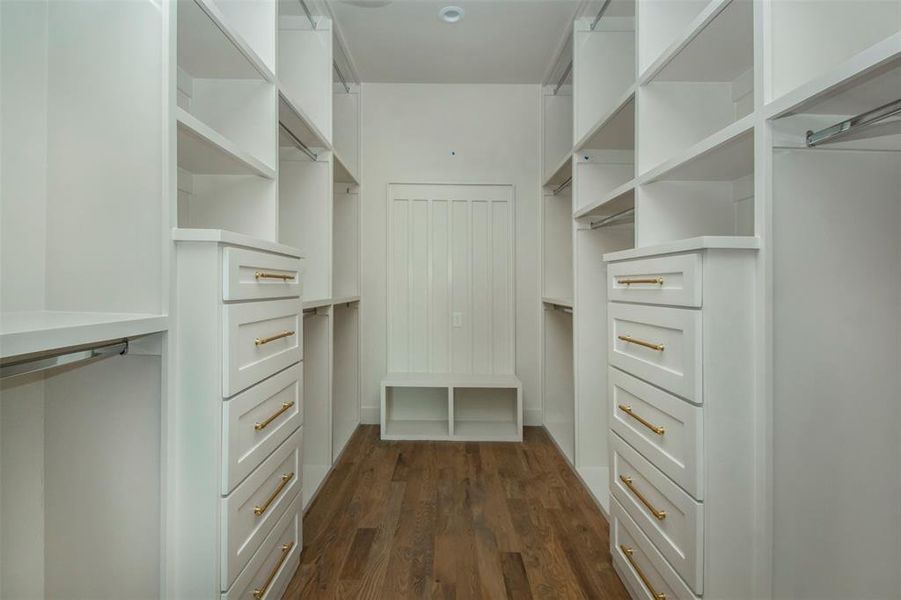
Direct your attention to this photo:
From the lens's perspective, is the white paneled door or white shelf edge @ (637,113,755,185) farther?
the white paneled door

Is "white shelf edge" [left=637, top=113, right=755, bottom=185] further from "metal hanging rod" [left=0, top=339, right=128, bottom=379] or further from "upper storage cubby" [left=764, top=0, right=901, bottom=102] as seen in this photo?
"metal hanging rod" [left=0, top=339, right=128, bottom=379]

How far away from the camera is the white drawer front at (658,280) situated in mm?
1105

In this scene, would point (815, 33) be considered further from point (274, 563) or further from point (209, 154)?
point (274, 563)

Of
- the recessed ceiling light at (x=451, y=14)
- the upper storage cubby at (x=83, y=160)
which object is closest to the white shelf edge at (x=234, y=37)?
the upper storage cubby at (x=83, y=160)

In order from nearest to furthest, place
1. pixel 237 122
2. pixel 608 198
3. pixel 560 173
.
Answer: pixel 237 122 < pixel 608 198 < pixel 560 173

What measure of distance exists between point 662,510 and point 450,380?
189 centimetres

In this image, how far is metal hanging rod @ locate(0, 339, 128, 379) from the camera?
78 cm

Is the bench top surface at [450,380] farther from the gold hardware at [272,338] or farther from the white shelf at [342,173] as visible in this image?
the gold hardware at [272,338]

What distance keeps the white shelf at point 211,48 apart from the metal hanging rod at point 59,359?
0.90 metres

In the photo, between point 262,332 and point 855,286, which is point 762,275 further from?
point 262,332

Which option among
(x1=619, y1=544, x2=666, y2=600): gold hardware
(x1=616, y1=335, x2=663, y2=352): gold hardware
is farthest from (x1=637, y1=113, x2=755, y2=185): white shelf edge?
(x1=619, y1=544, x2=666, y2=600): gold hardware

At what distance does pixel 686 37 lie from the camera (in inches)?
55.4

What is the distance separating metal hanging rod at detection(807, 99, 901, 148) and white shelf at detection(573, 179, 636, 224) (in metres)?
0.76

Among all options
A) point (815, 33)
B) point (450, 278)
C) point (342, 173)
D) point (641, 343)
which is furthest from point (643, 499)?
point (342, 173)
